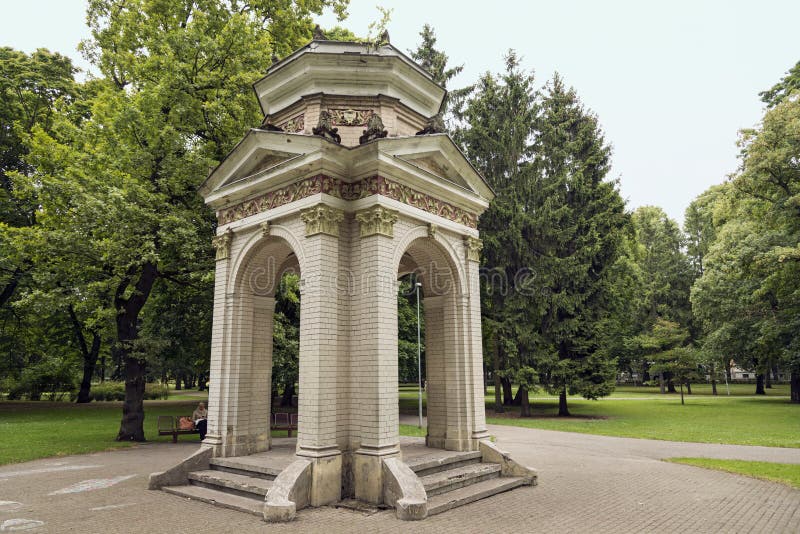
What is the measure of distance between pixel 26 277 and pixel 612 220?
99.7 feet

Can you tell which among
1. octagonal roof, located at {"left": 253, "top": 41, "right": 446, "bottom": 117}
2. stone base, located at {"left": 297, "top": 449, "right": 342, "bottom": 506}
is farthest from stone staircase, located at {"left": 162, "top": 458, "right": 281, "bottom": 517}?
octagonal roof, located at {"left": 253, "top": 41, "right": 446, "bottom": 117}

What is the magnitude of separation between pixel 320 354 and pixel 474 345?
423 centimetres

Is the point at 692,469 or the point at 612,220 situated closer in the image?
the point at 692,469

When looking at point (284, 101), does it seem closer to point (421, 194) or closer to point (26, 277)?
point (421, 194)

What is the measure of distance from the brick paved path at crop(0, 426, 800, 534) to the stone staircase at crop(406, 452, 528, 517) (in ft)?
0.82

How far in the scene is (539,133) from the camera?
2920 centimetres

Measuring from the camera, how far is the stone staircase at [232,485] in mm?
8656

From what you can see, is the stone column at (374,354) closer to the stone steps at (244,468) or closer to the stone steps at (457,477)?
the stone steps at (457,477)

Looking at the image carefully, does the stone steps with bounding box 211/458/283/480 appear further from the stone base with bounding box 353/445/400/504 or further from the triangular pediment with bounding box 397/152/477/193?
the triangular pediment with bounding box 397/152/477/193

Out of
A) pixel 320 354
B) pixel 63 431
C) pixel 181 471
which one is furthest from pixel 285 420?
pixel 63 431

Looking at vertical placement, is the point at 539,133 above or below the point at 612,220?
above

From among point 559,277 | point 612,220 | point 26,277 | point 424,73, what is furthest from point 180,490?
point 612,220

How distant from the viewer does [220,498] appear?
8953mm

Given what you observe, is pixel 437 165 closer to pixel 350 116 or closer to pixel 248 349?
pixel 350 116
